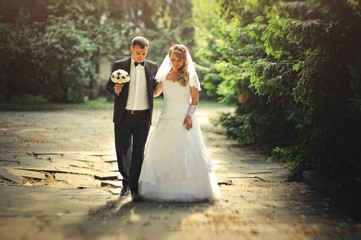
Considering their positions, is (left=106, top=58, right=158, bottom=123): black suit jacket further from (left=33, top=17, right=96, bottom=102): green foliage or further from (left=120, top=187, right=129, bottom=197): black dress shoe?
(left=33, top=17, right=96, bottom=102): green foliage

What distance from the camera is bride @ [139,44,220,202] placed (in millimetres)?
5727

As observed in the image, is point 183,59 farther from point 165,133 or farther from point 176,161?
point 176,161

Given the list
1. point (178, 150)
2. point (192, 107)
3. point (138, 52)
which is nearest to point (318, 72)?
point (192, 107)

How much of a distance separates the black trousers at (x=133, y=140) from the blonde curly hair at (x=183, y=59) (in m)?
0.66

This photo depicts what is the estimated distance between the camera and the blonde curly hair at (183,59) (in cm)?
569

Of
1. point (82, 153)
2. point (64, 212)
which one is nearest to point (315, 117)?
point (64, 212)

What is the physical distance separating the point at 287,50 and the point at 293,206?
7.80ft

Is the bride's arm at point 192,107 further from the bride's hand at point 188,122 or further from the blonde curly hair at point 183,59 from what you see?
the blonde curly hair at point 183,59

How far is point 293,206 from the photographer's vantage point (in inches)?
219

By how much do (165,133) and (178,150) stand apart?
11.4 inches

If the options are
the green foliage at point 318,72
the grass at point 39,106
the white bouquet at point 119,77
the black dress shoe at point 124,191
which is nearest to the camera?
the green foliage at point 318,72

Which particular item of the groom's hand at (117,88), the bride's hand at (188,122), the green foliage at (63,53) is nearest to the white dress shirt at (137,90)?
the groom's hand at (117,88)

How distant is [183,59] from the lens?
575 cm

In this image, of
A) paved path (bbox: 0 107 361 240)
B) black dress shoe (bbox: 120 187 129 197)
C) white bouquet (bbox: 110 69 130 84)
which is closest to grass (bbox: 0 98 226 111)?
paved path (bbox: 0 107 361 240)
